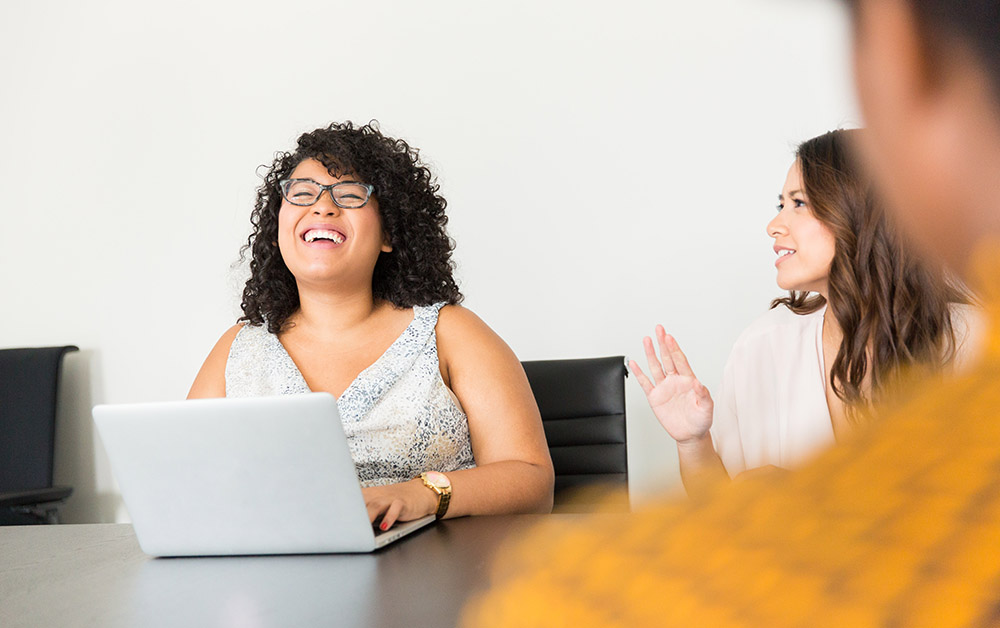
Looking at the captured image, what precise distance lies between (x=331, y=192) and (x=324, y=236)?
12 centimetres

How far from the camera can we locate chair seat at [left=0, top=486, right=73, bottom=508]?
2.73m

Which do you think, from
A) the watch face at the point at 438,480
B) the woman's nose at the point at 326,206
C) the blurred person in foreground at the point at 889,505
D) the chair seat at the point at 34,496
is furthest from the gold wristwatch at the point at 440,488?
the chair seat at the point at 34,496

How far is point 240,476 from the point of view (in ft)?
3.74

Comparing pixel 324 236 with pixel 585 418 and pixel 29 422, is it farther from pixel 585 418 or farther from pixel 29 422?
pixel 29 422

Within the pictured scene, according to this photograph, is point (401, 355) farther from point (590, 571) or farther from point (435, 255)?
point (590, 571)

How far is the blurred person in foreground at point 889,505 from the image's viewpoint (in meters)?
0.11

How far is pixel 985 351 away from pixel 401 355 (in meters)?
1.72

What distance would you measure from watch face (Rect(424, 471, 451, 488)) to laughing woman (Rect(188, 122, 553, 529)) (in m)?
0.16

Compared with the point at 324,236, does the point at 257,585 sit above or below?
below

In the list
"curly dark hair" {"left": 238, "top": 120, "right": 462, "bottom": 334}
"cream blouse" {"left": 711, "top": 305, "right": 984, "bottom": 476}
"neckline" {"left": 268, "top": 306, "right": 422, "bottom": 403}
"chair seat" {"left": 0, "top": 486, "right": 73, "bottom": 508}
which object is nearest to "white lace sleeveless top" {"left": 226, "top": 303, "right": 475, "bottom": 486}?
"neckline" {"left": 268, "top": 306, "right": 422, "bottom": 403}

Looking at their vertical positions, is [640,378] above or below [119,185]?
below

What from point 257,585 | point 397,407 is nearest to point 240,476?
point 257,585

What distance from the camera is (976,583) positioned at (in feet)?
0.36

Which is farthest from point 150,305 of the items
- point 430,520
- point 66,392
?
point 430,520
